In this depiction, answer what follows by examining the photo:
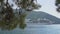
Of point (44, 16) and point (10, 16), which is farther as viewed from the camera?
point (44, 16)

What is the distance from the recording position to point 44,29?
2.42 meters

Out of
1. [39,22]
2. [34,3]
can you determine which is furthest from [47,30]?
[34,3]

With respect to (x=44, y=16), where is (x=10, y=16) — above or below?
above

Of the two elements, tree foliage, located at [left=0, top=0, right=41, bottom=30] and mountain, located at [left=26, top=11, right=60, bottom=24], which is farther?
mountain, located at [left=26, top=11, right=60, bottom=24]

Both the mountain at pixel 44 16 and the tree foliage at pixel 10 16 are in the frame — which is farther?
the mountain at pixel 44 16

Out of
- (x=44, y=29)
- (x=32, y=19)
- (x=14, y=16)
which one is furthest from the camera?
(x=44, y=29)

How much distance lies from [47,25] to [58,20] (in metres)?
0.21

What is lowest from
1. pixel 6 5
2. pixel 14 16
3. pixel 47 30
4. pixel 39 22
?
pixel 47 30

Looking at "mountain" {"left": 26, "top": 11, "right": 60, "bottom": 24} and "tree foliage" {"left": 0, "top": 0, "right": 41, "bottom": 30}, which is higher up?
"tree foliage" {"left": 0, "top": 0, "right": 41, "bottom": 30}

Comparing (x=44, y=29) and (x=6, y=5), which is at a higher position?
(x=6, y=5)

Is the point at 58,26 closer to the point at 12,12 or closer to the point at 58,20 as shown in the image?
the point at 58,20

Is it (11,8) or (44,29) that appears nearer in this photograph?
(11,8)

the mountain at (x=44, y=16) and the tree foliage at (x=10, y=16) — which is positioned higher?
the tree foliage at (x=10, y=16)

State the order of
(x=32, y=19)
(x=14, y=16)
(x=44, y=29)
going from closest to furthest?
(x=14, y=16) → (x=32, y=19) → (x=44, y=29)
